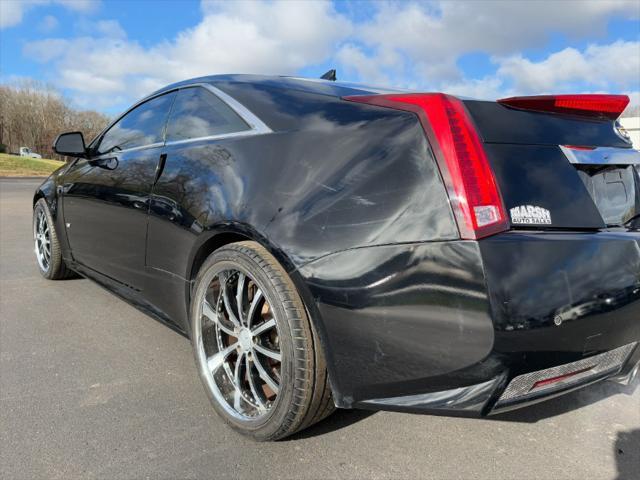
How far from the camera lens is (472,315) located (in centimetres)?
155

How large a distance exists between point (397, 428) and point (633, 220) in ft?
4.39

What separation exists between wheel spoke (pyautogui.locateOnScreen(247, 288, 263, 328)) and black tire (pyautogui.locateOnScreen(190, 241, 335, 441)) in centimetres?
8

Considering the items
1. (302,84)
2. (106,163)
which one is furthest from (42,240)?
(302,84)

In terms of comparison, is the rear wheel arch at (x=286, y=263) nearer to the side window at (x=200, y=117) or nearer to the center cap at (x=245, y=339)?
the center cap at (x=245, y=339)

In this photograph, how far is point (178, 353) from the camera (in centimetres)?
308

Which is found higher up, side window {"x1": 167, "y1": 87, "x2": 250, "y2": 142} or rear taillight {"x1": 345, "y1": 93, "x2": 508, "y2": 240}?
side window {"x1": 167, "y1": 87, "x2": 250, "y2": 142}

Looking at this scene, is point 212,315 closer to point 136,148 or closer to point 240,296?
point 240,296

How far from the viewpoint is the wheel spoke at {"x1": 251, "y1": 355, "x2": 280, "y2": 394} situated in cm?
206

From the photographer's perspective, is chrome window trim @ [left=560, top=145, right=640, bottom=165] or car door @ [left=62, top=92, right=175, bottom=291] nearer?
chrome window trim @ [left=560, top=145, right=640, bottom=165]

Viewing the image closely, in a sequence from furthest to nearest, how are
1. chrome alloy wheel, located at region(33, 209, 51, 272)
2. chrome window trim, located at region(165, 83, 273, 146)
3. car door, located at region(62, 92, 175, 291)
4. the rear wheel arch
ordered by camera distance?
chrome alloy wheel, located at region(33, 209, 51, 272), car door, located at region(62, 92, 175, 291), chrome window trim, located at region(165, 83, 273, 146), the rear wheel arch

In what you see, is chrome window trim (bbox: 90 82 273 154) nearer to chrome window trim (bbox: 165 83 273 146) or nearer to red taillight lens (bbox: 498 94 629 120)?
chrome window trim (bbox: 165 83 273 146)

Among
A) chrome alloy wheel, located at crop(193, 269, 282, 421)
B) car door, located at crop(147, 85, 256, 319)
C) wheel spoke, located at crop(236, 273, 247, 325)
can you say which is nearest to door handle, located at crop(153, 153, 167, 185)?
car door, located at crop(147, 85, 256, 319)


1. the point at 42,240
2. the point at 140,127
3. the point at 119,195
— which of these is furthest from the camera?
the point at 42,240

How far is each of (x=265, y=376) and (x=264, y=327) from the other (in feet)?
0.68
